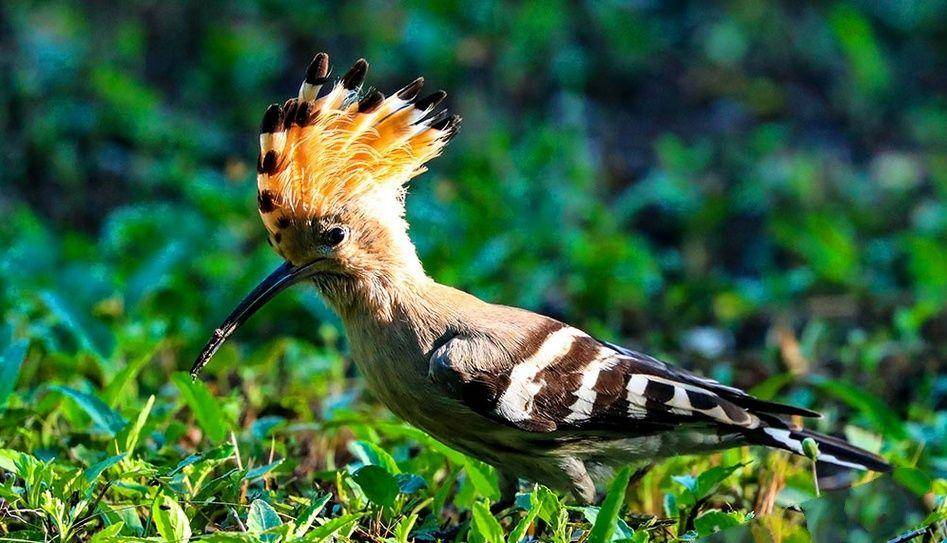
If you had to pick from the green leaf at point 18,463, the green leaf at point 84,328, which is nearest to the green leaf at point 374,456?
the green leaf at point 18,463

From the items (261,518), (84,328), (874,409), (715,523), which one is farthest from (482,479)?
(84,328)

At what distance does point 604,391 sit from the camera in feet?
12.9

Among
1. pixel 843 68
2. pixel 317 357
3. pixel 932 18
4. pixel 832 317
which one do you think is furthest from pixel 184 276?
pixel 932 18

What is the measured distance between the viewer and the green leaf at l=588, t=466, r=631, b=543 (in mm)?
3227

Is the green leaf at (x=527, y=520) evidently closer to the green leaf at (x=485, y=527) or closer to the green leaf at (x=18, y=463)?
the green leaf at (x=485, y=527)

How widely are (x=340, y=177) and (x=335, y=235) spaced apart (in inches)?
6.9

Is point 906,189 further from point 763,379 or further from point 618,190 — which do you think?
point 763,379

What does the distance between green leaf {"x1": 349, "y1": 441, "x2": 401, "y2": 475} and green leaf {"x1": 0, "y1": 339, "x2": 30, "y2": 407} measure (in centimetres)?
105

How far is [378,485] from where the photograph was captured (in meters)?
3.43

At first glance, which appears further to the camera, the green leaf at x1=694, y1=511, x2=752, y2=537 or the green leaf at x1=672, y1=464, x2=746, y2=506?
the green leaf at x1=672, y1=464, x2=746, y2=506

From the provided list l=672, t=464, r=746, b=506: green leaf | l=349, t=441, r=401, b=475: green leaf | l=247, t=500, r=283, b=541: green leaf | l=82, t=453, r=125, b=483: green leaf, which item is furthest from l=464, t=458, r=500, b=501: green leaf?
l=82, t=453, r=125, b=483: green leaf

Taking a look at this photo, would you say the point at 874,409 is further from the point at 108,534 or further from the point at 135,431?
the point at 108,534

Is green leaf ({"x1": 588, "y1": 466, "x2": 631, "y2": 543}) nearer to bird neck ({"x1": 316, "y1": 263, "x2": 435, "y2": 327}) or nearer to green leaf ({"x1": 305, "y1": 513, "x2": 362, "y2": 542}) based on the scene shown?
green leaf ({"x1": 305, "y1": 513, "x2": 362, "y2": 542})

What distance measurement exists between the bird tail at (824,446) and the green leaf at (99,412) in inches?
73.5
